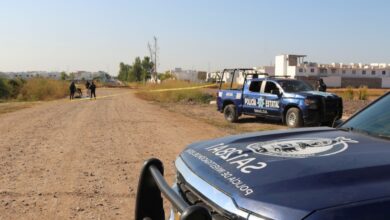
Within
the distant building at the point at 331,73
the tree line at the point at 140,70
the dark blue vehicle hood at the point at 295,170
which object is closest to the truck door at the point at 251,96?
the dark blue vehicle hood at the point at 295,170

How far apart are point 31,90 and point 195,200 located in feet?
180

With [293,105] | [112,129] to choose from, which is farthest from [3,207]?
[293,105]

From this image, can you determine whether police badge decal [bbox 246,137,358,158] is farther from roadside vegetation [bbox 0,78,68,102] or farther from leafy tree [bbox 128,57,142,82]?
leafy tree [bbox 128,57,142,82]

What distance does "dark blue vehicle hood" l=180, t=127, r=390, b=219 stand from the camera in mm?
1974

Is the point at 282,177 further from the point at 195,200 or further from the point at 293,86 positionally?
the point at 293,86

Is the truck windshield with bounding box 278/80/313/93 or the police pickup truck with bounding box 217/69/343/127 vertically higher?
the truck windshield with bounding box 278/80/313/93

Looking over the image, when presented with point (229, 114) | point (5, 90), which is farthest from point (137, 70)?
point (229, 114)

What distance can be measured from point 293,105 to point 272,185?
1329cm

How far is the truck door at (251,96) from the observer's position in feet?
55.1

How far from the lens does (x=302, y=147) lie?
9.34 feet

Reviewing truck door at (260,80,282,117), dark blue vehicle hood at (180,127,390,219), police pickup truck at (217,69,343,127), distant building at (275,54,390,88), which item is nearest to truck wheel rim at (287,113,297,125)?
police pickup truck at (217,69,343,127)

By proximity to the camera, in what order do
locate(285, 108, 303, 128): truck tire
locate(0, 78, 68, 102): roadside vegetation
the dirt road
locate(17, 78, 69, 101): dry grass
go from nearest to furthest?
the dirt road, locate(285, 108, 303, 128): truck tire, locate(17, 78, 69, 101): dry grass, locate(0, 78, 68, 102): roadside vegetation

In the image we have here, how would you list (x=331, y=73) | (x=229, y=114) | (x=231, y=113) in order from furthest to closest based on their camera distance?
(x=331, y=73)
(x=229, y=114)
(x=231, y=113)

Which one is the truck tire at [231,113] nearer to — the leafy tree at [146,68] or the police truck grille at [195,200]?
the police truck grille at [195,200]
